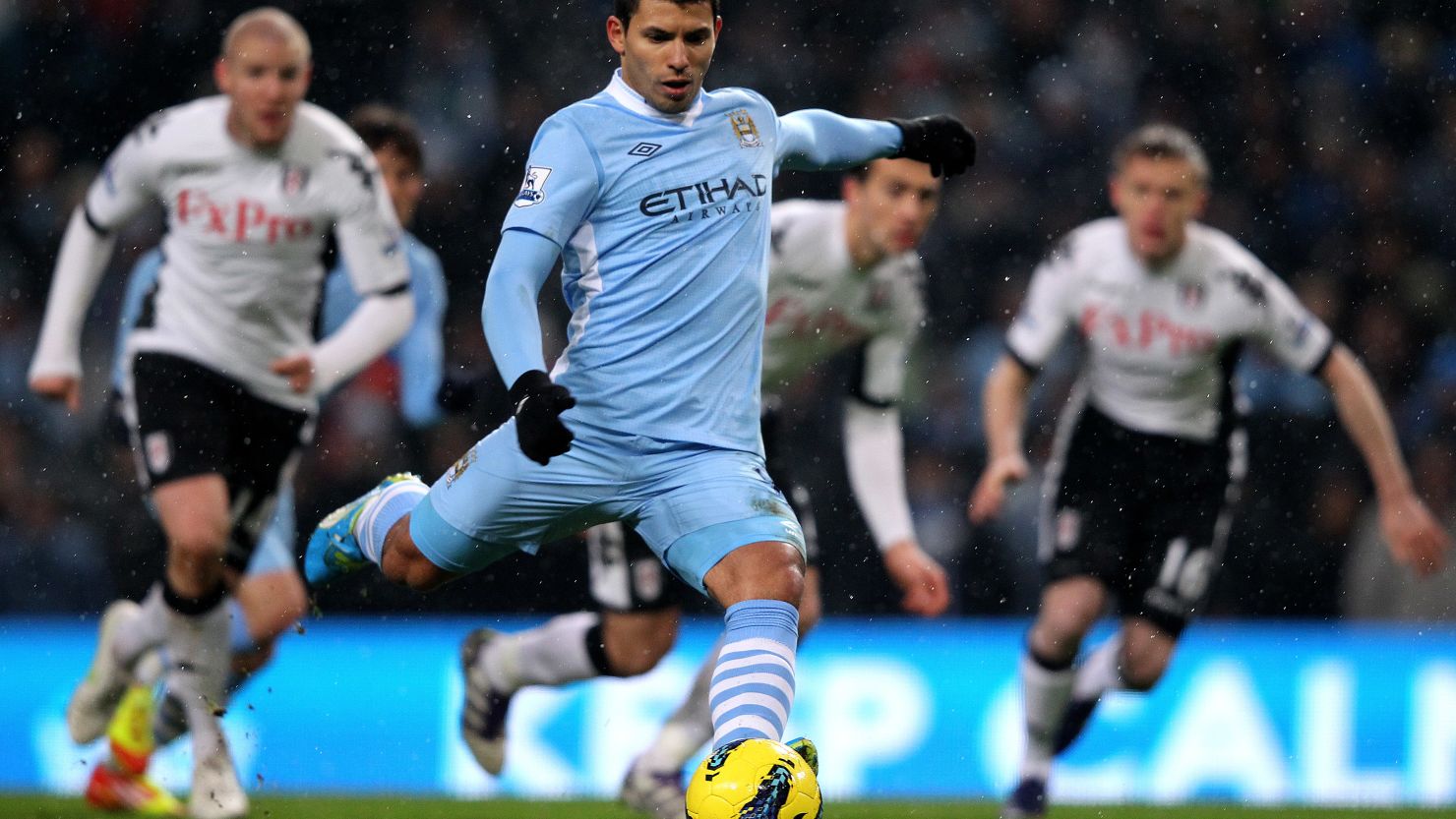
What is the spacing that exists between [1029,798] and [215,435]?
3161mm

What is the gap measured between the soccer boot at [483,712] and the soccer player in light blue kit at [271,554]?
0.75 metres

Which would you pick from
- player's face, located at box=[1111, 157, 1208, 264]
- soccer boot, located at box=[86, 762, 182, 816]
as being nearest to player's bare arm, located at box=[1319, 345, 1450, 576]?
player's face, located at box=[1111, 157, 1208, 264]

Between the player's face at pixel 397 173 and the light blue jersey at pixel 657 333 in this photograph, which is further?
the player's face at pixel 397 173

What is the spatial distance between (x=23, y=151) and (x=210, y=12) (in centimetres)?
136

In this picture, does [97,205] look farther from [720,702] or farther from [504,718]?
[720,702]

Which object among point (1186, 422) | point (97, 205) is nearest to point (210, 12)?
point (97, 205)

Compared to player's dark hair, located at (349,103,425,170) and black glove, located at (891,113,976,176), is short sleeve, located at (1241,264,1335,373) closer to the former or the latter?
black glove, located at (891,113,976,176)

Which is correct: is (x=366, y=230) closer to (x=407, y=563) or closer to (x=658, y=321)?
(x=407, y=563)

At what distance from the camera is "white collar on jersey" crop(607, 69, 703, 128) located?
188 inches

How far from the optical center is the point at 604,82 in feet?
36.6

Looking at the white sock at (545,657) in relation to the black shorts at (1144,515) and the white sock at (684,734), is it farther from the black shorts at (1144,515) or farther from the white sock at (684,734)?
the black shorts at (1144,515)

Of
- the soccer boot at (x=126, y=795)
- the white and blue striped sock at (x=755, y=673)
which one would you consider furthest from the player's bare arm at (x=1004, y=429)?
the soccer boot at (x=126, y=795)

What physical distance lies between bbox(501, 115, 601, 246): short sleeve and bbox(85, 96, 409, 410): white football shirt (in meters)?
2.83

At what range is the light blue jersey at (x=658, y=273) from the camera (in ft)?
15.4
